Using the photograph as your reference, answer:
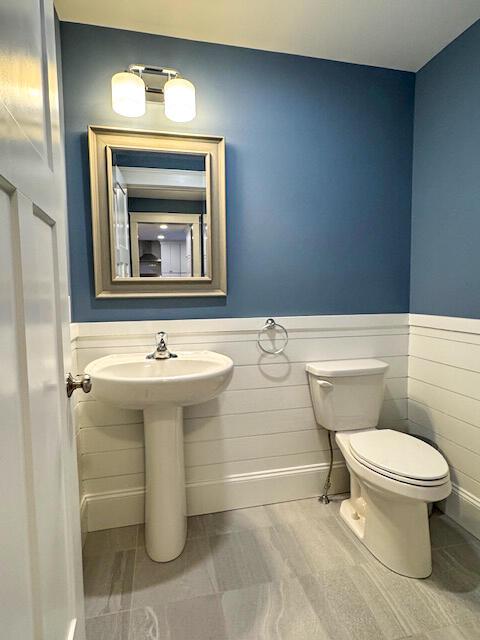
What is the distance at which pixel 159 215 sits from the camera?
5.57 ft

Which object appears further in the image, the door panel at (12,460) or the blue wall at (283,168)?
the blue wall at (283,168)

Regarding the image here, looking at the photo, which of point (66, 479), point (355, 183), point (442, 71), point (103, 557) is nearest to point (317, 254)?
point (355, 183)

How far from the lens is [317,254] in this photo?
74.5 inches

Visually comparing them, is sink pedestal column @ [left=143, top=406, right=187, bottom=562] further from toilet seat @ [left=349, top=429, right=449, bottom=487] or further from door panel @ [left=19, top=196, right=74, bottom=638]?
toilet seat @ [left=349, top=429, right=449, bottom=487]

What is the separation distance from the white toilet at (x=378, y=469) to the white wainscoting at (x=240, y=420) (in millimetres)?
132

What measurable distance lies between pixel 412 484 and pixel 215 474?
0.94 metres

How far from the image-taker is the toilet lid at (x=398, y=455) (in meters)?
1.37

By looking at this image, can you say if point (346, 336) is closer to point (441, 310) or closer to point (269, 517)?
point (441, 310)

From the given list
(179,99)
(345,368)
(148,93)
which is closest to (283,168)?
(179,99)

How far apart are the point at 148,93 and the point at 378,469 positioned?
1.88 meters

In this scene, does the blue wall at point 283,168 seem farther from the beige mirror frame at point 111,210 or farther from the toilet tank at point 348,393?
the toilet tank at point 348,393

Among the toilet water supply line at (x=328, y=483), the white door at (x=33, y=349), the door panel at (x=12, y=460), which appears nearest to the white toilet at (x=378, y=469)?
the toilet water supply line at (x=328, y=483)

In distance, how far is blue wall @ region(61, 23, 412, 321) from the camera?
1613 mm

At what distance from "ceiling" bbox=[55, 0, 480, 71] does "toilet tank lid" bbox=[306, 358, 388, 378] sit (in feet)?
5.11
